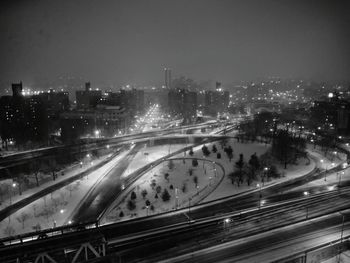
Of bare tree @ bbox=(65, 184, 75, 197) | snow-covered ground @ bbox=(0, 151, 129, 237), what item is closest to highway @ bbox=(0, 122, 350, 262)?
snow-covered ground @ bbox=(0, 151, 129, 237)

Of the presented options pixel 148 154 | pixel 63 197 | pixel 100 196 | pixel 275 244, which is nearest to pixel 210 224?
pixel 275 244

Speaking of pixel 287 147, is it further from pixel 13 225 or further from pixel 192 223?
pixel 13 225

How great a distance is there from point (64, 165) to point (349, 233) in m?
24.1

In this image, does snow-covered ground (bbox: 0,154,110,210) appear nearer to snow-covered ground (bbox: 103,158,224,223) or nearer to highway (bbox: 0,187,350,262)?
snow-covered ground (bbox: 103,158,224,223)

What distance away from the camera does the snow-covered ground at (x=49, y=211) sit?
58.6ft

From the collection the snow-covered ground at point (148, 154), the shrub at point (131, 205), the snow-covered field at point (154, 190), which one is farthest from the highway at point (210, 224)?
the snow-covered ground at point (148, 154)

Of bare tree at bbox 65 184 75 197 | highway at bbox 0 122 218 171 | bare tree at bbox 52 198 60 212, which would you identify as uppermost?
highway at bbox 0 122 218 171

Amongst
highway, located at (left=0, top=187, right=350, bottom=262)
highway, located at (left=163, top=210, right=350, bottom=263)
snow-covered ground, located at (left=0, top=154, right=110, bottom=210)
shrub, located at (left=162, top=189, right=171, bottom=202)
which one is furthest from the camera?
snow-covered ground, located at (left=0, top=154, right=110, bottom=210)

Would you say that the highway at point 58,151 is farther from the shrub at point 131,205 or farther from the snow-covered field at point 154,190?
the shrub at point 131,205

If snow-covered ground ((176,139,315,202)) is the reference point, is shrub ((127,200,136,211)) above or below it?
below

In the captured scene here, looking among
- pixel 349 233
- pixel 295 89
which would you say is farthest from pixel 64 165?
pixel 295 89

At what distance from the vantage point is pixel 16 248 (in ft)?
35.1

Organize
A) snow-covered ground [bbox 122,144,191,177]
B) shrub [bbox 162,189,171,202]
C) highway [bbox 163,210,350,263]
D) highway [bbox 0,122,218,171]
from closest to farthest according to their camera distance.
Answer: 1. highway [bbox 163,210,350,263]
2. shrub [bbox 162,189,171,202]
3. highway [bbox 0,122,218,171]
4. snow-covered ground [bbox 122,144,191,177]

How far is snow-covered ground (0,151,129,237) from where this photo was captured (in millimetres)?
17870
